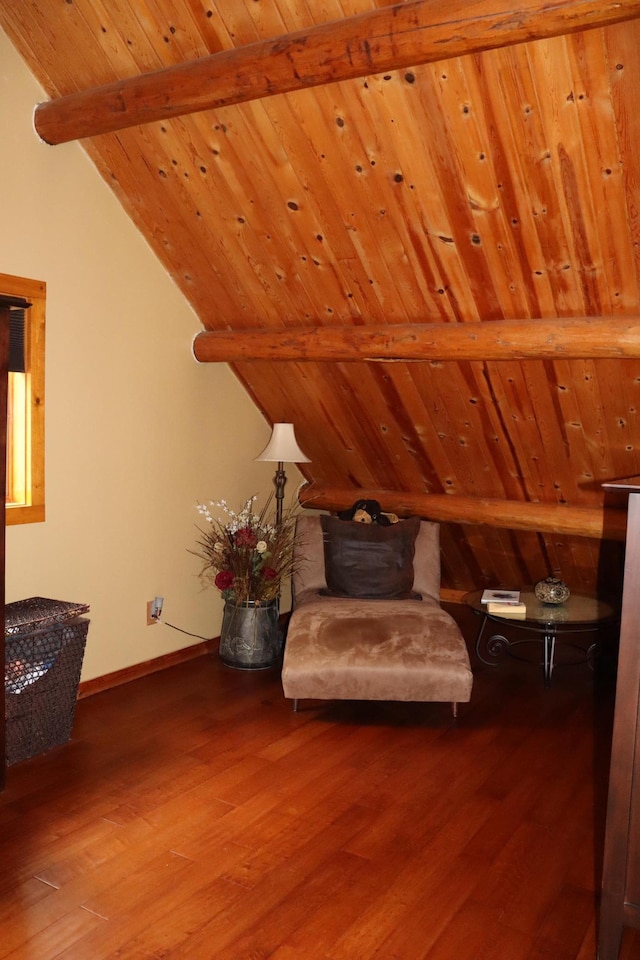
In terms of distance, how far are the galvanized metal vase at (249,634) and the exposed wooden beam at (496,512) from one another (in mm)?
1107

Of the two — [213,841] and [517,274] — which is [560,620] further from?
[213,841]

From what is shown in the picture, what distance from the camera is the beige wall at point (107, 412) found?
3.65m

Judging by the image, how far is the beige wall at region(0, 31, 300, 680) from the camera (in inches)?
144

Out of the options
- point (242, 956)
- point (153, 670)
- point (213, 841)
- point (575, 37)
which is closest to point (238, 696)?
point (153, 670)

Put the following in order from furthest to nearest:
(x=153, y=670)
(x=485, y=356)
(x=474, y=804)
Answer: (x=153, y=670) → (x=485, y=356) → (x=474, y=804)

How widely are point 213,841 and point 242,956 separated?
597 mm

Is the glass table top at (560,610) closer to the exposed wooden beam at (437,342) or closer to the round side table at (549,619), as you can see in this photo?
the round side table at (549,619)

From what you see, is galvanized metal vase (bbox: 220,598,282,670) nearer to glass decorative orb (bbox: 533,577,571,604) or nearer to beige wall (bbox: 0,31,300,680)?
beige wall (bbox: 0,31,300,680)

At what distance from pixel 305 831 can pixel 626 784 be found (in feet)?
3.95

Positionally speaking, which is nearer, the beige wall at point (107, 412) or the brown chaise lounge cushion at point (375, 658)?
the beige wall at point (107, 412)

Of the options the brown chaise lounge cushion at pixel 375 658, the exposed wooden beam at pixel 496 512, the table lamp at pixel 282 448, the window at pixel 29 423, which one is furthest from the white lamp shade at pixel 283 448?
the window at pixel 29 423

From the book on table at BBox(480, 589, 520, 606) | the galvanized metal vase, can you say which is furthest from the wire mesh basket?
the book on table at BBox(480, 589, 520, 606)

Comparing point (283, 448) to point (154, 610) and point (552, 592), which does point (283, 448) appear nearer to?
point (154, 610)

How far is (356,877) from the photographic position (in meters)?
2.57
